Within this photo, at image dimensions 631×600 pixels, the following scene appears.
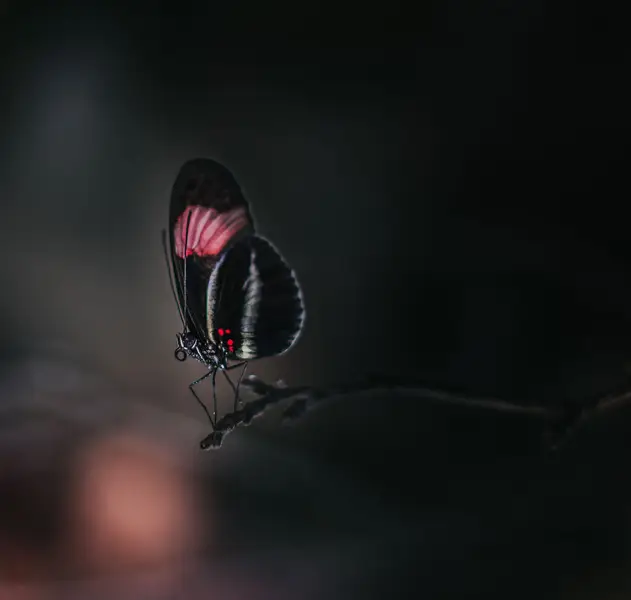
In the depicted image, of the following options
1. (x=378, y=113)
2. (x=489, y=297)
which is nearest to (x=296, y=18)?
(x=378, y=113)

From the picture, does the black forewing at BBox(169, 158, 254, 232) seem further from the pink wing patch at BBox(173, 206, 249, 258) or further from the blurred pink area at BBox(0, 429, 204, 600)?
the blurred pink area at BBox(0, 429, 204, 600)

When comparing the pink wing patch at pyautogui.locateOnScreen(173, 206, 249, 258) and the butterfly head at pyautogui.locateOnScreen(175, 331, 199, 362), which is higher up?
the pink wing patch at pyautogui.locateOnScreen(173, 206, 249, 258)

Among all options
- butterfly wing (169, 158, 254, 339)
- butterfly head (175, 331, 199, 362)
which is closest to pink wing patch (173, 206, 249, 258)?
butterfly wing (169, 158, 254, 339)

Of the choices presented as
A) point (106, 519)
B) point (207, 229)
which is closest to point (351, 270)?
point (106, 519)

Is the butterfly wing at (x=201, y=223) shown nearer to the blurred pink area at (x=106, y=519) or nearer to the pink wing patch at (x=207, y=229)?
the pink wing patch at (x=207, y=229)

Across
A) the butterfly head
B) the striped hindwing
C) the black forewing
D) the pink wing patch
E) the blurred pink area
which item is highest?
the black forewing

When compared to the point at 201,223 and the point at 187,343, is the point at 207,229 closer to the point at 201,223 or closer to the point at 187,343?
the point at 201,223

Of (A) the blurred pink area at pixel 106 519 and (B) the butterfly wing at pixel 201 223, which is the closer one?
(B) the butterfly wing at pixel 201 223

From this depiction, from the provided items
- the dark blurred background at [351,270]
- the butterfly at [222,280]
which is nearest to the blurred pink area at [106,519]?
the dark blurred background at [351,270]

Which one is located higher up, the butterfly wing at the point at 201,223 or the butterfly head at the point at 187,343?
the butterfly wing at the point at 201,223
